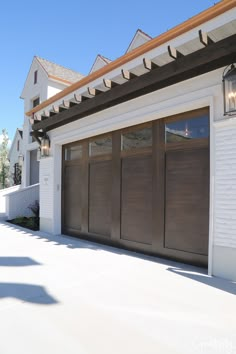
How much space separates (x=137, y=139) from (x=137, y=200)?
1.29m

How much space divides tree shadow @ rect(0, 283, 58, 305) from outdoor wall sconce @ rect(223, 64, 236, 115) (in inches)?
134

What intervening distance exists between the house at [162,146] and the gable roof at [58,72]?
7048mm

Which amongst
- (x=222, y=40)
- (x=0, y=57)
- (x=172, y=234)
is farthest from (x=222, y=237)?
(x=0, y=57)

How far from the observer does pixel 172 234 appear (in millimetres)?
4820

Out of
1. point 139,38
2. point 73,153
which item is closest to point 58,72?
point 139,38

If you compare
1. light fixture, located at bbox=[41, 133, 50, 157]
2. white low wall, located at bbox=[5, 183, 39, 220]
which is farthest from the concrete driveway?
white low wall, located at bbox=[5, 183, 39, 220]

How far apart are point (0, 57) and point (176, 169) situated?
8836 mm

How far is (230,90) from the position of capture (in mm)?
3695

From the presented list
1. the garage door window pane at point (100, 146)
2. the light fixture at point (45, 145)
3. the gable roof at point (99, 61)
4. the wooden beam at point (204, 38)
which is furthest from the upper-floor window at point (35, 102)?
the wooden beam at point (204, 38)

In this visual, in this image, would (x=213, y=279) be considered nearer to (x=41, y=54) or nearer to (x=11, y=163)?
(x=41, y=54)

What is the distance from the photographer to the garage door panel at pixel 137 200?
17.4ft

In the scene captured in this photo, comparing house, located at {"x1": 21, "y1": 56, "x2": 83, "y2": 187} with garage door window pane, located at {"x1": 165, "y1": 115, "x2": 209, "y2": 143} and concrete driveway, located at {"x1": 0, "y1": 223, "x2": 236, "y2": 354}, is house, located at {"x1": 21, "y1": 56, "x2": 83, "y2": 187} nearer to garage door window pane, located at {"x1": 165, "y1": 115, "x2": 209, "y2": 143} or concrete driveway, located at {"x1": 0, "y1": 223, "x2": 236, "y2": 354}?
garage door window pane, located at {"x1": 165, "y1": 115, "x2": 209, "y2": 143}

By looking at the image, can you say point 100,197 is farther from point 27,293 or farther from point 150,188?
point 27,293

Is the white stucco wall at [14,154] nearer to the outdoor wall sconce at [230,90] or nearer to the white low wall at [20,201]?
the white low wall at [20,201]
